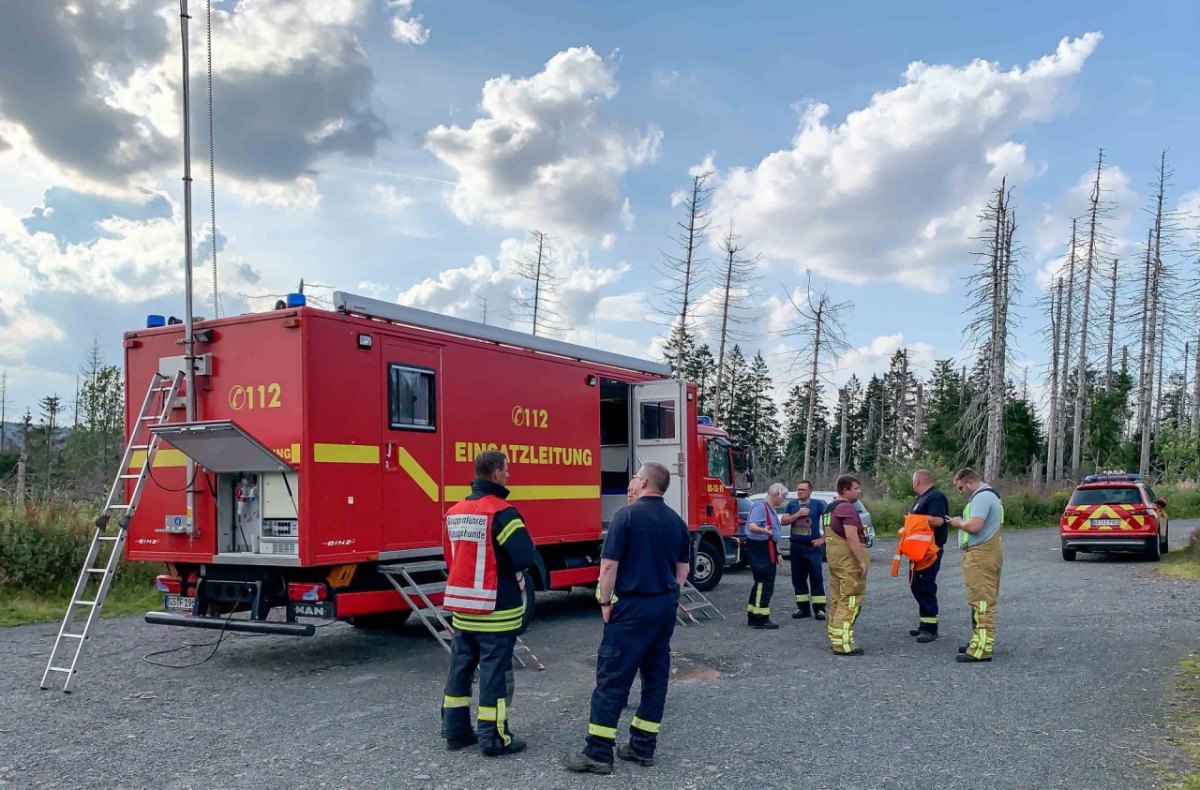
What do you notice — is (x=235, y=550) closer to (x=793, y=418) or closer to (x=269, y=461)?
(x=269, y=461)

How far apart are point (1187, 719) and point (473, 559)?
15.9 feet

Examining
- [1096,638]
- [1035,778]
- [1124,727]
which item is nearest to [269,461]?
[1035,778]

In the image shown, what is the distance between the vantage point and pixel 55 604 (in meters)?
11.2

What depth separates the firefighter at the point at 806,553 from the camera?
10.3m

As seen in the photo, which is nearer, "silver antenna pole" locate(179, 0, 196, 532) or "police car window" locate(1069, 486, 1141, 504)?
"silver antenna pole" locate(179, 0, 196, 532)

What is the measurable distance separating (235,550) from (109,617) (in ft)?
12.5

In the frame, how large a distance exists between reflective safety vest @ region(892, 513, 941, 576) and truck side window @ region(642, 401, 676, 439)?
3.61 m

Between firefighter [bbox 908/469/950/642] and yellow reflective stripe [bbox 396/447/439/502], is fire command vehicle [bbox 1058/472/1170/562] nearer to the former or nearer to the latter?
firefighter [bbox 908/469/950/642]

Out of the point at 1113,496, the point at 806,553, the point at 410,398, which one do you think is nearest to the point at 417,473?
the point at 410,398

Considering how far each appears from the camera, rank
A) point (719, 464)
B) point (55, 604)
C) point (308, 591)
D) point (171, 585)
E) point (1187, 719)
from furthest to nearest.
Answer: point (719, 464) → point (55, 604) → point (171, 585) → point (308, 591) → point (1187, 719)

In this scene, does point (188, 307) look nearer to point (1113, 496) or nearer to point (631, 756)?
point (631, 756)

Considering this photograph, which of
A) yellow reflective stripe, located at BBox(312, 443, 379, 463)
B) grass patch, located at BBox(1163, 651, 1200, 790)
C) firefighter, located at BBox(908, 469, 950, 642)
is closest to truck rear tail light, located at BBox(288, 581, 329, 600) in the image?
yellow reflective stripe, located at BBox(312, 443, 379, 463)

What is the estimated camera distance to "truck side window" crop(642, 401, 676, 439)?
11656mm

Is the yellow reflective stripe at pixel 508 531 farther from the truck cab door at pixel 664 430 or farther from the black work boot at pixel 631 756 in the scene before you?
the truck cab door at pixel 664 430
